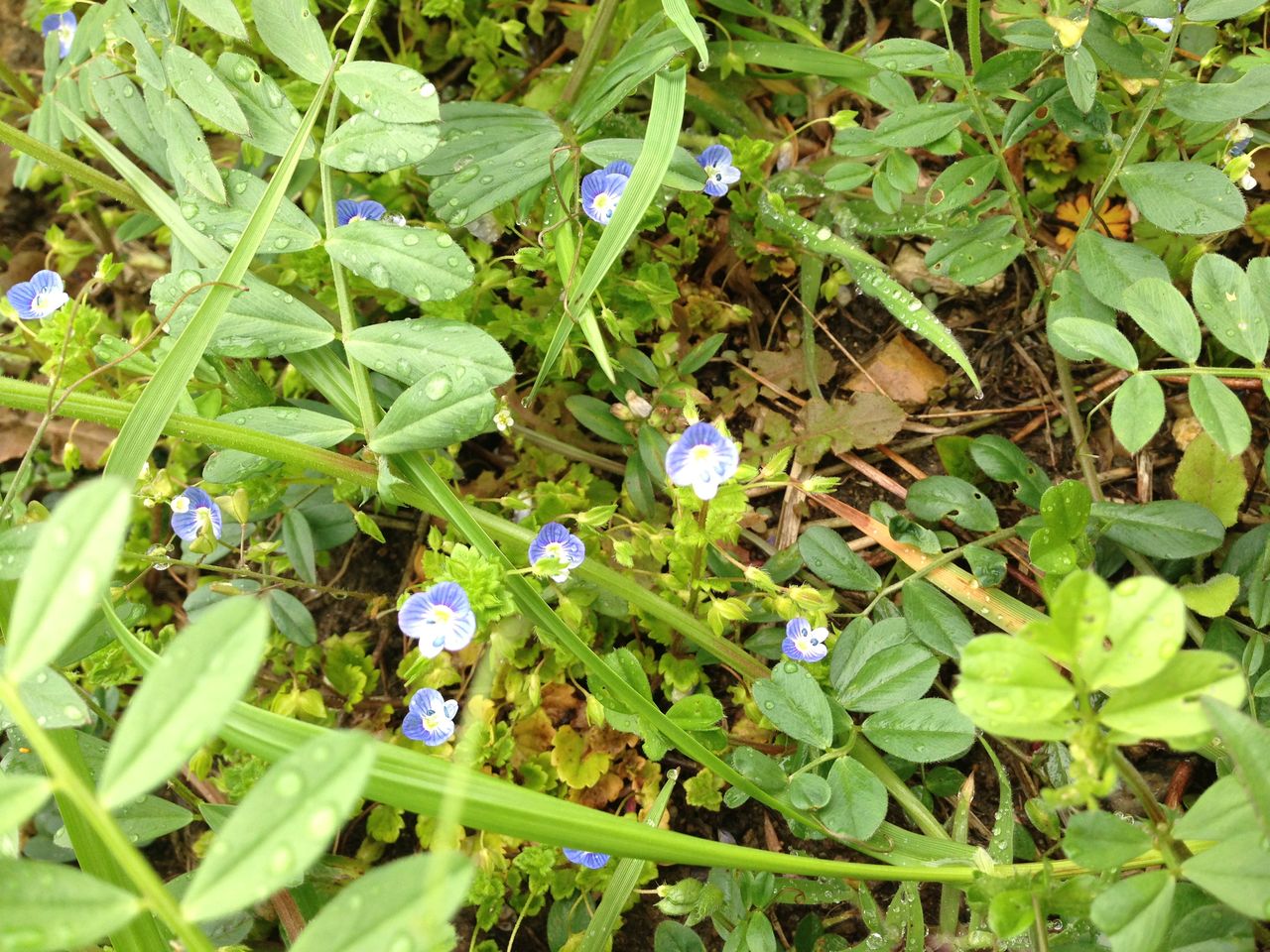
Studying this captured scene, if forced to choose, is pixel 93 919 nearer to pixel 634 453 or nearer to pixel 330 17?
pixel 634 453

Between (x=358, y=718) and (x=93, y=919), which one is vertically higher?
(x=93, y=919)

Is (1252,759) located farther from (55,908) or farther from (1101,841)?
(55,908)

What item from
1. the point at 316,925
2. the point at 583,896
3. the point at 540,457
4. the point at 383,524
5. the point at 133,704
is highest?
the point at 133,704

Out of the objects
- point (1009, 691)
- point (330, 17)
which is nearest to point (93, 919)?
point (1009, 691)

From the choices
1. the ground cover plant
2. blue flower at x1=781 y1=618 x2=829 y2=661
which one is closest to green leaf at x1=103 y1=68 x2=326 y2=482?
the ground cover plant

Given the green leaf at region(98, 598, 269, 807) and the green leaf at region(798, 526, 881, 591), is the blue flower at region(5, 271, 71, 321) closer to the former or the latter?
the green leaf at region(98, 598, 269, 807)

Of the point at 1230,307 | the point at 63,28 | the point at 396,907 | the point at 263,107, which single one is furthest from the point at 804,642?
the point at 63,28

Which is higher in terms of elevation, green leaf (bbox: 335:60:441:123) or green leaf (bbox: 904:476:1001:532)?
green leaf (bbox: 335:60:441:123)
